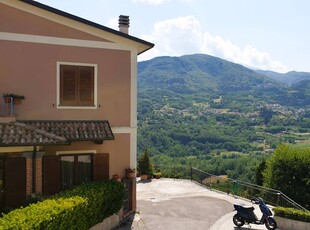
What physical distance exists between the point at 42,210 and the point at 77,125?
16.0 ft

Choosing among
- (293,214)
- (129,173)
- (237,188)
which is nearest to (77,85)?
(129,173)

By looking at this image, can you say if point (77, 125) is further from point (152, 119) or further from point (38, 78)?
point (152, 119)

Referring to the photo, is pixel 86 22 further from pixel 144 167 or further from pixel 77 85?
pixel 144 167

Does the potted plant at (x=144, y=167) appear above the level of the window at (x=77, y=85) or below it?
below

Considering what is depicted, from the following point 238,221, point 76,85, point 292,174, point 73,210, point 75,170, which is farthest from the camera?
point 292,174

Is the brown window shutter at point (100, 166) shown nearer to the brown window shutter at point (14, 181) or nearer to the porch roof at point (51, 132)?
the porch roof at point (51, 132)

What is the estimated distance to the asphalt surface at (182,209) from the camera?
43.2ft

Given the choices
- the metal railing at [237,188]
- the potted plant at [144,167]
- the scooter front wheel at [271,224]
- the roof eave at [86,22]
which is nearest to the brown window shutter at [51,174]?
the roof eave at [86,22]

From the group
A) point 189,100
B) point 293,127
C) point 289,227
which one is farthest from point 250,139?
point 289,227

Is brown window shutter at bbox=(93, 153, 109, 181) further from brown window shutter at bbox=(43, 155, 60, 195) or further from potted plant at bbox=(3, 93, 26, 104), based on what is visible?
potted plant at bbox=(3, 93, 26, 104)

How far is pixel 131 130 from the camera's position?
13875mm

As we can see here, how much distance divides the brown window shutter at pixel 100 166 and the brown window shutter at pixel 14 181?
271cm

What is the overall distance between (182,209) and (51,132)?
21.7ft

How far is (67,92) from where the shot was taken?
13.0 meters
